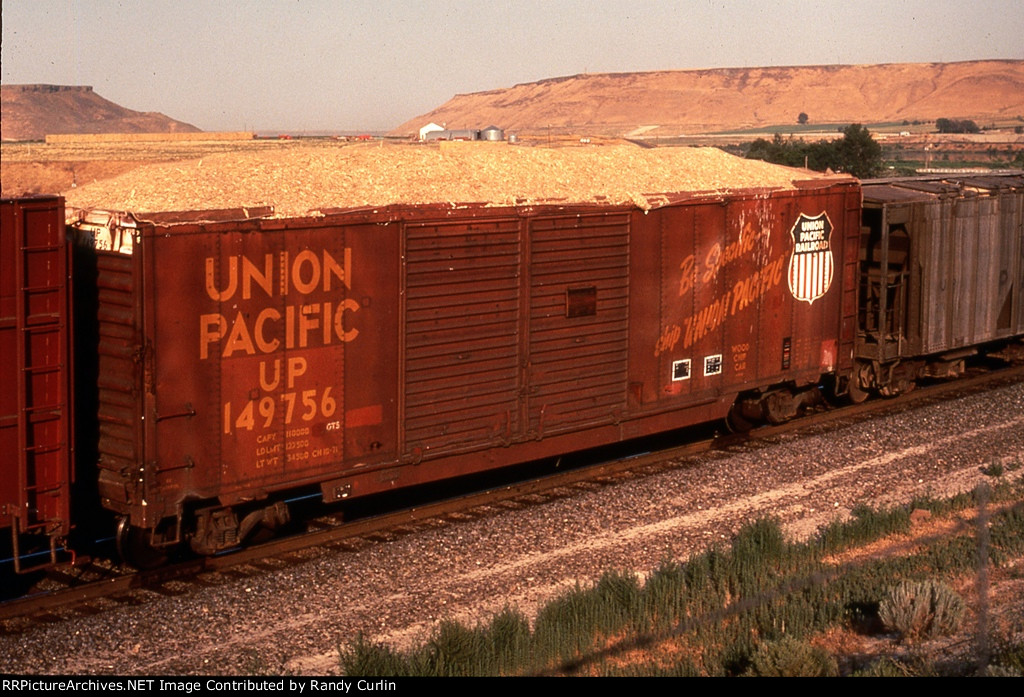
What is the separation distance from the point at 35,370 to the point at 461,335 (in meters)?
4.41

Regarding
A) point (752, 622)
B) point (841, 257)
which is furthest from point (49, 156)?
point (752, 622)

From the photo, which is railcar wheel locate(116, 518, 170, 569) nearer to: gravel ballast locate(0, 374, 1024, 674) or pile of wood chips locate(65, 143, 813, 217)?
gravel ballast locate(0, 374, 1024, 674)

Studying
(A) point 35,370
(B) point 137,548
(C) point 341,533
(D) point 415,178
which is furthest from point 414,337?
(A) point 35,370

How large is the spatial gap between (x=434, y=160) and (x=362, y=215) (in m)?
2.61

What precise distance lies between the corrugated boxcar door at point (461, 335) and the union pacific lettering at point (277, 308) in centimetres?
84

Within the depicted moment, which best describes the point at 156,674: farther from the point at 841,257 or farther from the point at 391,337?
the point at 841,257

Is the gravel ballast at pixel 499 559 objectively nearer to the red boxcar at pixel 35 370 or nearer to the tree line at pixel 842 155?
the red boxcar at pixel 35 370

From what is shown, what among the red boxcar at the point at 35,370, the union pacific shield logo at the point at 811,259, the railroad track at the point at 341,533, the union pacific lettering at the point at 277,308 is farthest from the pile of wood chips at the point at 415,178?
the railroad track at the point at 341,533

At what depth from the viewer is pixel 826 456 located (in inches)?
621

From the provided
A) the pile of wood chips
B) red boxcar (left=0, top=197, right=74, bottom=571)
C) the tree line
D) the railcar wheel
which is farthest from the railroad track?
the tree line

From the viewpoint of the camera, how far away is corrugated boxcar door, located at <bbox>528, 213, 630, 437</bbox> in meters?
13.2

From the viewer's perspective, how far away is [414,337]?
12.2 meters

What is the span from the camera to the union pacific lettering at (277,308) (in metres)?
10.6
